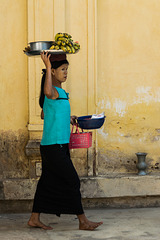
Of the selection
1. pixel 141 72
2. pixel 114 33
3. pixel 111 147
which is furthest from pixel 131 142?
pixel 114 33

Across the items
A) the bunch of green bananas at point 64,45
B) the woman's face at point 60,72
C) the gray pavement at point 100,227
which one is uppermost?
the bunch of green bananas at point 64,45

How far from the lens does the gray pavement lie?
13.7 ft

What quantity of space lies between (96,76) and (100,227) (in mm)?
1810

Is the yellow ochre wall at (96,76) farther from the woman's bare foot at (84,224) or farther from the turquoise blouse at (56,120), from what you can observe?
the woman's bare foot at (84,224)

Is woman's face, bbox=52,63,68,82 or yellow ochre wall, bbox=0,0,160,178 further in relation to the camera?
yellow ochre wall, bbox=0,0,160,178

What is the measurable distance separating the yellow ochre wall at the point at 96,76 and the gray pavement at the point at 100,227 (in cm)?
56

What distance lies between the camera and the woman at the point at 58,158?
13.9ft

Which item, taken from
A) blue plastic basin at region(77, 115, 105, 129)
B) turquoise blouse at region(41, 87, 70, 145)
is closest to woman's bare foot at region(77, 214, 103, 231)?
turquoise blouse at region(41, 87, 70, 145)

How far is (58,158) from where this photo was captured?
4238 millimetres

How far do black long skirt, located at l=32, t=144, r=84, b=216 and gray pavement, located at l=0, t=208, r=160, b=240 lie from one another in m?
0.23

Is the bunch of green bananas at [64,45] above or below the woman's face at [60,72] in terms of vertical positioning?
above

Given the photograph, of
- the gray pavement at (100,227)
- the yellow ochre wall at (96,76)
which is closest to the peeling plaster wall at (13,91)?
the yellow ochre wall at (96,76)

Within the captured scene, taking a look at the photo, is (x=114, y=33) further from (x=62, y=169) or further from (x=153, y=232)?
(x=153, y=232)

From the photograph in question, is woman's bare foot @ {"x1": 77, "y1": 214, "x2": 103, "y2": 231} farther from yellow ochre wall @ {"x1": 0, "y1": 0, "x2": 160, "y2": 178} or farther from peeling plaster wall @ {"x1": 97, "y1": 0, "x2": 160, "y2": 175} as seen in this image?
peeling plaster wall @ {"x1": 97, "y1": 0, "x2": 160, "y2": 175}
